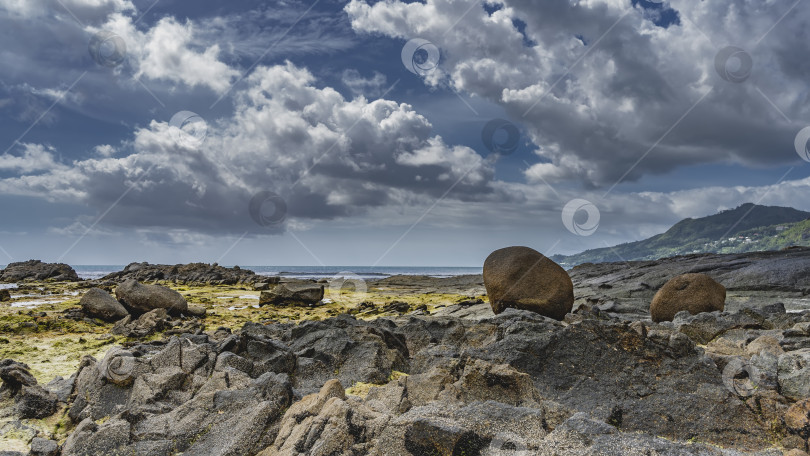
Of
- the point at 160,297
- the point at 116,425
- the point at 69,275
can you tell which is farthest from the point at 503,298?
the point at 69,275

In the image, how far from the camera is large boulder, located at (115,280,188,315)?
20438mm

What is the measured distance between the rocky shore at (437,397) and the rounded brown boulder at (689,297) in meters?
5.11

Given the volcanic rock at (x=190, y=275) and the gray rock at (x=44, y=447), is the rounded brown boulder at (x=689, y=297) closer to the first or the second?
the gray rock at (x=44, y=447)

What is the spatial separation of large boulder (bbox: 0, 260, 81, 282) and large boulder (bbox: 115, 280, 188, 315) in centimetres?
3742

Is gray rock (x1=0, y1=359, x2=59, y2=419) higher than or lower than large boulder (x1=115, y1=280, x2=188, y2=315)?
lower

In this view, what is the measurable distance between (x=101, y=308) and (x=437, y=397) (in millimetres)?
18729

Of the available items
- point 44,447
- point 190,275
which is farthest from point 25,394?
point 190,275

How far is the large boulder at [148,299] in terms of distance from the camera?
2044cm

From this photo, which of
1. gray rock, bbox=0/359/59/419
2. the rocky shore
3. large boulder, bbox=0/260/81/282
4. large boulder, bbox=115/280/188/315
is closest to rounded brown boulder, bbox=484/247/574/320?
the rocky shore

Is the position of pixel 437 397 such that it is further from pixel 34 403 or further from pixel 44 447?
pixel 34 403

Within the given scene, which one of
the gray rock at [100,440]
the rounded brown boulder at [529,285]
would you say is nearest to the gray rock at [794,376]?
the gray rock at [100,440]

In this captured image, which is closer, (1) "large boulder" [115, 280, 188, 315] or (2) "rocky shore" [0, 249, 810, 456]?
(2) "rocky shore" [0, 249, 810, 456]

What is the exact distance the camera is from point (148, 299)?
20422 mm

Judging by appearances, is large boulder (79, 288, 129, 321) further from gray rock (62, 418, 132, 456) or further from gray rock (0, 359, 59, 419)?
gray rock (62, 418, 132, 456)
